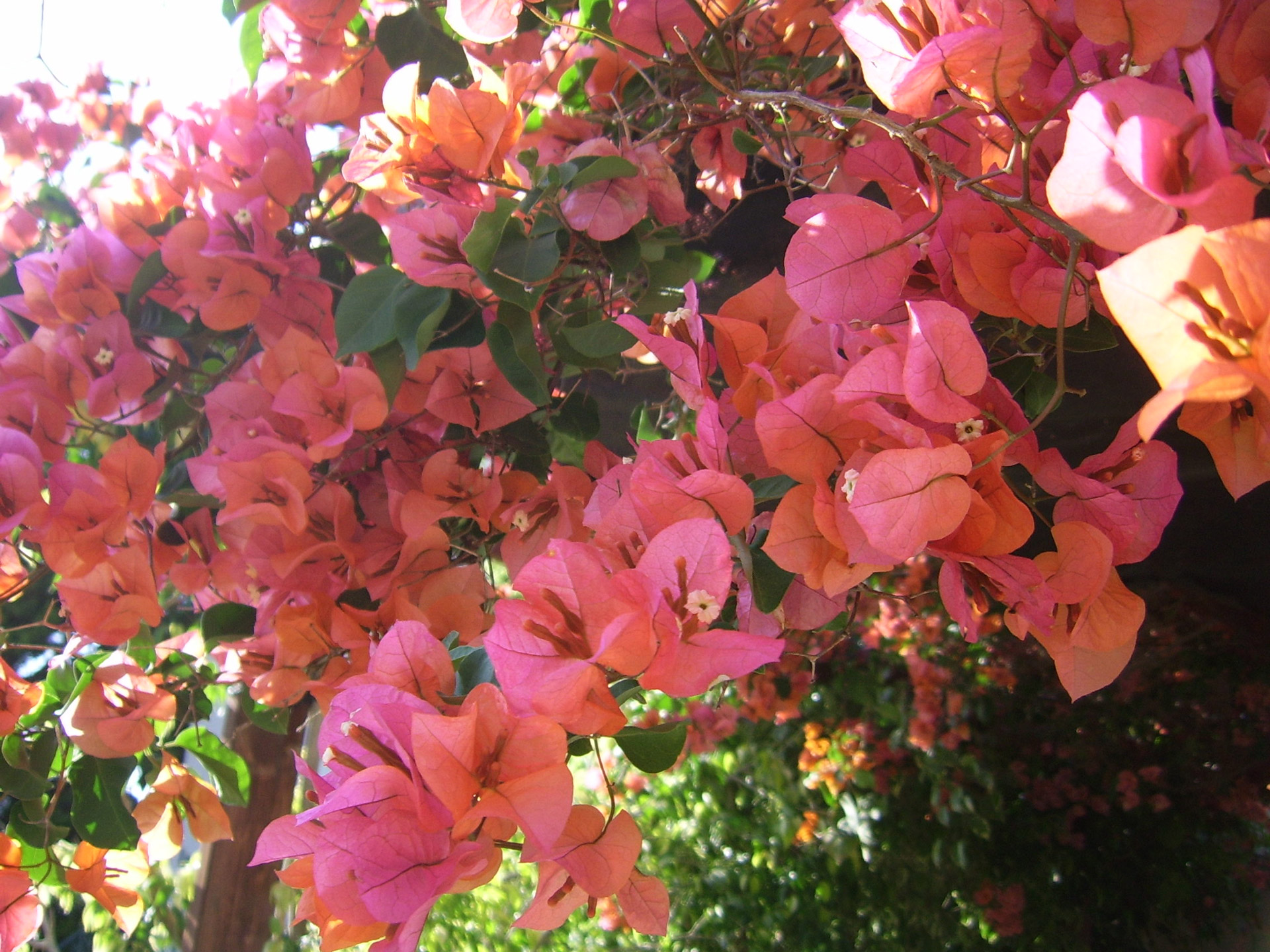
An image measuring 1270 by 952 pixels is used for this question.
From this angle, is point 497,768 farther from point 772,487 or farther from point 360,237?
point 360,237

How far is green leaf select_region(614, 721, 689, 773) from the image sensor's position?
40 cm

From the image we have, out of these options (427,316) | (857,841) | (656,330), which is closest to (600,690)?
(656,330)

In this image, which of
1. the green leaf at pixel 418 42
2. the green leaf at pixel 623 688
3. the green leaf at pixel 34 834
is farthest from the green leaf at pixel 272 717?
the green leaf at pixel 418 42

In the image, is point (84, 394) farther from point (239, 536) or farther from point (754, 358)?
point (754, 358)

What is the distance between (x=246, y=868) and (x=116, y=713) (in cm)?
92

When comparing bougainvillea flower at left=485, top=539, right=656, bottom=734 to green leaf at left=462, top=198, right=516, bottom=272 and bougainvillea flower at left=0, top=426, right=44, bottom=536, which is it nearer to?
green leaf at left=462, top=198, right=516, bottom=272

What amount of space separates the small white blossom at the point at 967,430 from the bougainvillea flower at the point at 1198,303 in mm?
112

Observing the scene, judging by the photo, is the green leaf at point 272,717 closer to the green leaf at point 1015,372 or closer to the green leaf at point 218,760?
the green leaf at point 218,760

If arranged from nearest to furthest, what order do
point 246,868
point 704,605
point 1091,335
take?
1. point 704,605
2. point 1091,335
3. point 246,868

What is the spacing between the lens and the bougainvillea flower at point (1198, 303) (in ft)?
0.71

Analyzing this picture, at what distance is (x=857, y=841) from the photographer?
1.93m

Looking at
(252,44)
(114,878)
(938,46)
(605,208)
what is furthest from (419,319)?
(114,878)

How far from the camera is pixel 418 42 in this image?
707mm

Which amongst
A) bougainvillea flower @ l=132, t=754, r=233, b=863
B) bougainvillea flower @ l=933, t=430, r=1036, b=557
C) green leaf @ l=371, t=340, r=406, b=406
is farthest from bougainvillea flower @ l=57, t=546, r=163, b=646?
bougainvillea flower @ l=933, t=430, r=1036, b=557
